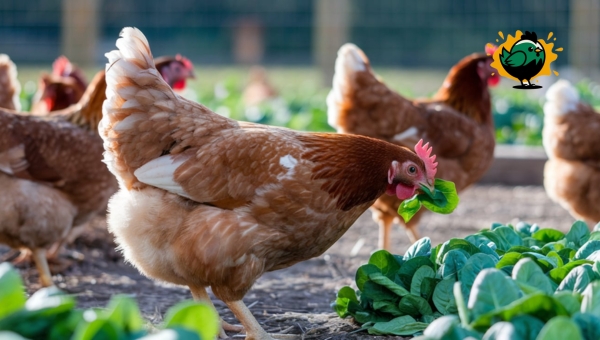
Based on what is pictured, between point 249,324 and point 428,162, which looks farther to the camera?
point 428,162

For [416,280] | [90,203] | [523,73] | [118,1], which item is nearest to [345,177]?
[416,280]

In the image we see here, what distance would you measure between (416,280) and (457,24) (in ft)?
40.6

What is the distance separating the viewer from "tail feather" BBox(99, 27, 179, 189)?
10.6 ft

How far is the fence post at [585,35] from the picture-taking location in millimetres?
12812

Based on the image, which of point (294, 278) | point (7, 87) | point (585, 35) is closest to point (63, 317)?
point (294, 278)

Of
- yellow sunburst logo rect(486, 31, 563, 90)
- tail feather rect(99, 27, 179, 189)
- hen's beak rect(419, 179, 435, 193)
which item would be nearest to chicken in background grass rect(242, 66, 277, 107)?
yellow sunburst logo rect(486, 31, 563, 90)

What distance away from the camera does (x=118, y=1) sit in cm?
1620

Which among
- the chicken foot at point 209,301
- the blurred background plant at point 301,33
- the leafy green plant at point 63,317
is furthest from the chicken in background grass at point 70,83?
the blurred background plant at point 301,33

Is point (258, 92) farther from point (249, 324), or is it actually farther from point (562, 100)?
point (249, 324)

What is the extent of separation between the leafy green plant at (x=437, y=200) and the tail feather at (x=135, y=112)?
1.15 meters

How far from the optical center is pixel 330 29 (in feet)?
44.3

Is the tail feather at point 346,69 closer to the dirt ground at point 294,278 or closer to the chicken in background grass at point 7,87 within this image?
the dirt ground at point 294,278

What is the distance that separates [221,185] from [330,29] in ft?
35.3

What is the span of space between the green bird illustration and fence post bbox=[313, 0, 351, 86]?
9.37 m
